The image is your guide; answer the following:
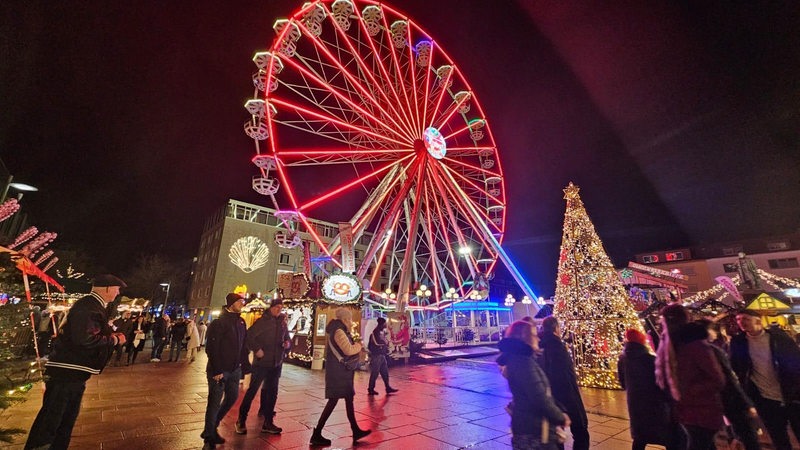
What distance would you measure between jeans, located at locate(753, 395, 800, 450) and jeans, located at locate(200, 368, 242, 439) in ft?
A: 21.8

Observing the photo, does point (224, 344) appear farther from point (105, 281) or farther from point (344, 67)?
point (344, 67)

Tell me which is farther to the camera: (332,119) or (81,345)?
(332,119)

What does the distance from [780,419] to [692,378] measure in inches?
92.0

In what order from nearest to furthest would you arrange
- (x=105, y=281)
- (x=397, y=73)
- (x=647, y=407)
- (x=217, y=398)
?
(x=647, y=407) → (x=105, y=281) → (x=217, y=398) → (x=397, y=73)

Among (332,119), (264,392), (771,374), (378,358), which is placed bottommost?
(264,392)

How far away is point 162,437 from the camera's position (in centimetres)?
482

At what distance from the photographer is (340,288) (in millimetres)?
14016

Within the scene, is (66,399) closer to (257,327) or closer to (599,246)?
(257,327)

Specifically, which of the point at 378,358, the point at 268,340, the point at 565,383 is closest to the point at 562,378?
the point at 565,383

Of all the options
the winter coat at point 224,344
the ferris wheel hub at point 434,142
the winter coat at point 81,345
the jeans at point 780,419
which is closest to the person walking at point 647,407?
the jeans at point 780,419

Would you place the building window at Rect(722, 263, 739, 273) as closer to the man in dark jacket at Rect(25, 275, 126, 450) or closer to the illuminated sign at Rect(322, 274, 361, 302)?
the illuminated sign at Rect(322, 274, 361, 302)

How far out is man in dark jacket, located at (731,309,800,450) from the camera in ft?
13.3

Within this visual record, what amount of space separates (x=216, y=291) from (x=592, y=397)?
37726mm

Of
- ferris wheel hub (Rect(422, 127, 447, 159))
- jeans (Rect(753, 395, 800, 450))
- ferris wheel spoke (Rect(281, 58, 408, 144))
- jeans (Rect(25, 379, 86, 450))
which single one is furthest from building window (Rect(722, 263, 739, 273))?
jeans (Rect(25, 379, 86, 450))
